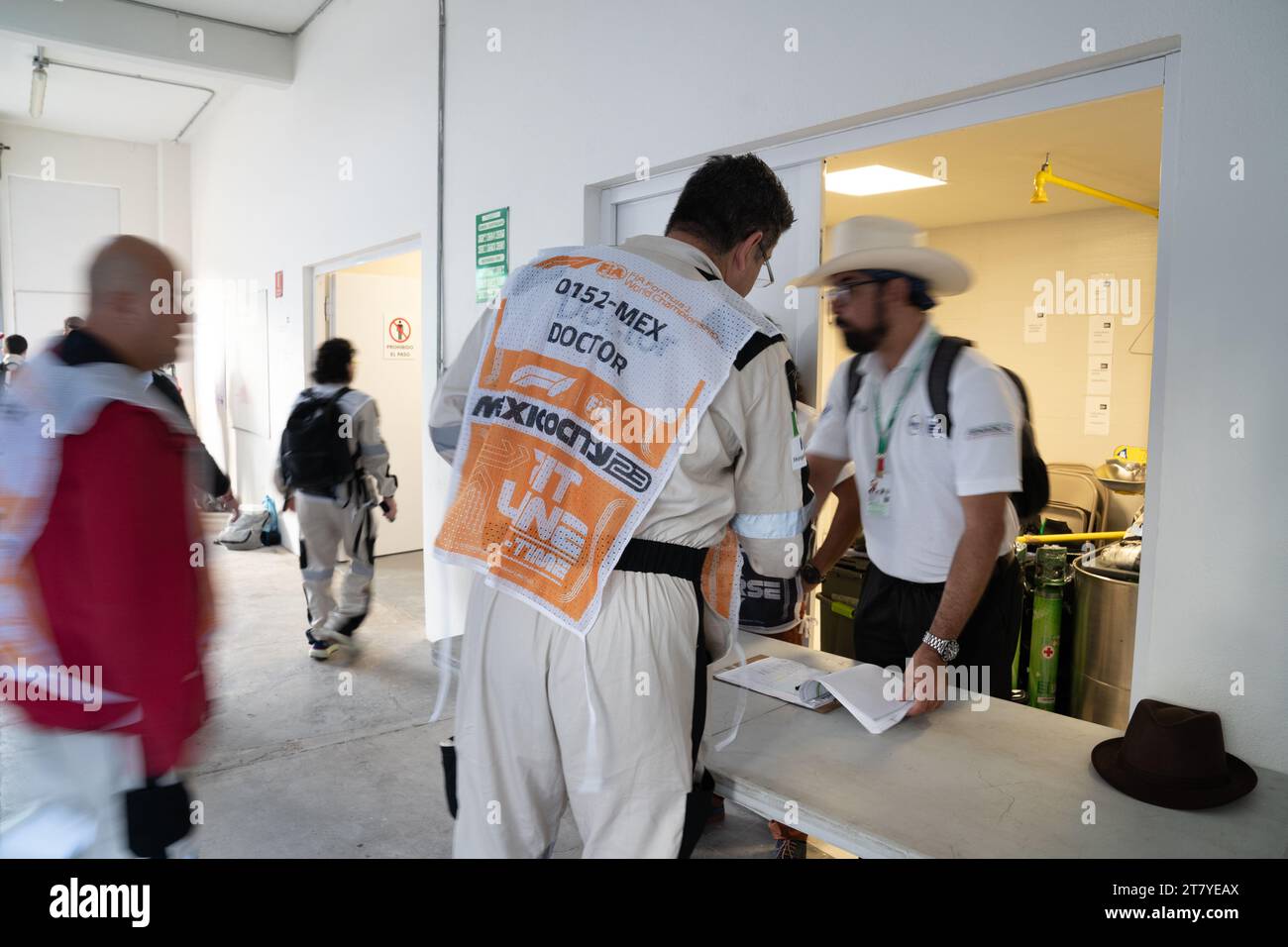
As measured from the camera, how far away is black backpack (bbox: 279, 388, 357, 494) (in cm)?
462

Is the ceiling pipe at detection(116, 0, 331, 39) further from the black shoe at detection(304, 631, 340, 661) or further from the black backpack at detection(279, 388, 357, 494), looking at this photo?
the black shoe at detection(304, 631, 340, 661)

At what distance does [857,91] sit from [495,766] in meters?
2.16

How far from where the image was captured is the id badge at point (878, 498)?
7.36 feet

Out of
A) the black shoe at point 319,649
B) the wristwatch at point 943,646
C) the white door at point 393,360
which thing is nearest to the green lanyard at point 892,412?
the wristwatch at point 943,646

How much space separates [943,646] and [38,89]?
32.6 feet

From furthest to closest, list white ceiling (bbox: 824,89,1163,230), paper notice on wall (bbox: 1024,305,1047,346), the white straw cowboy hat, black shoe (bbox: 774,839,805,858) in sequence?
paper notice on wall (bbox: 1024,305,1047,346) → white ceiling (bbox: 824,89,1163,230) → black shoe (bbox: 774,839,805,858) → the white straw cowboy hat

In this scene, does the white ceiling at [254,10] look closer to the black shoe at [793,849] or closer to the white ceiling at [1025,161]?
the white ceiling at [1025,161]

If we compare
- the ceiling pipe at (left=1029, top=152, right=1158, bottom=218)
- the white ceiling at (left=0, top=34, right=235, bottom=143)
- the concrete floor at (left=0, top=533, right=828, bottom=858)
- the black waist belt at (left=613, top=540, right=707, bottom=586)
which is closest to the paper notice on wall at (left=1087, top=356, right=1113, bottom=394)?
the ceiling pipe at (left=1029, top=152, right=1158, bottom=218)

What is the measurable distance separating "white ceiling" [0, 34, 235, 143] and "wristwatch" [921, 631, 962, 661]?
7.27 meters

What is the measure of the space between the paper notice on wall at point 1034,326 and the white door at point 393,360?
4.60 meters

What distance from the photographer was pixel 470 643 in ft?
5.25

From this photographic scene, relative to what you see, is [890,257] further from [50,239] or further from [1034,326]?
[50,239]
